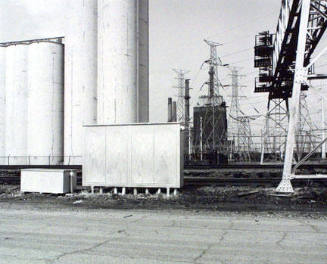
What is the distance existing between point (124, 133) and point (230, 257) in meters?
10.6

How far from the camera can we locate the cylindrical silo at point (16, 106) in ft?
126

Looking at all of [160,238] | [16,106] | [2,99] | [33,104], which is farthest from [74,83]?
[160,238]

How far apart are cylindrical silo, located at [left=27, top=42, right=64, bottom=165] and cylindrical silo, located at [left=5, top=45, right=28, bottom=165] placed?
1.23 m

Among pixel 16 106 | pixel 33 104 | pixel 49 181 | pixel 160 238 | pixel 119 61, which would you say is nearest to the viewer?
pixel 160 238

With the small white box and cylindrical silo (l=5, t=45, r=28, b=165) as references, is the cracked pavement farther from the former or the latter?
cylindrical silo (l=5, t=45, r=28, b=165)

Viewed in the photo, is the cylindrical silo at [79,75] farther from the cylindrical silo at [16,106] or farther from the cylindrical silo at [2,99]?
the cylindrical silo at [2,99]

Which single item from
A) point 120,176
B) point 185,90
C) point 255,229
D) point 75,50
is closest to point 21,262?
point 255,229

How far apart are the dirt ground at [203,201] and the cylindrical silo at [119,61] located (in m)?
12.5

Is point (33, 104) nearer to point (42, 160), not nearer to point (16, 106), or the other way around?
point (16, 106)

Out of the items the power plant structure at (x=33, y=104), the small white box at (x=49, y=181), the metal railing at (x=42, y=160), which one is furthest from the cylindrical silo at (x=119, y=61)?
the small white box at (x=49, y=181)

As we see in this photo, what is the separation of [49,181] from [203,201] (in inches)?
267

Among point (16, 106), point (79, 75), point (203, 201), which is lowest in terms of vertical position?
point (203, 201)

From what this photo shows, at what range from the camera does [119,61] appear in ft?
96.9

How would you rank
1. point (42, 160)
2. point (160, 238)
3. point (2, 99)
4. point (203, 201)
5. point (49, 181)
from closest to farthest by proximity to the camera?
1. point (160, 238)
2. point (203, 201)
3. point (49, 181)
4. point (42, 160)
5. point (2, 99)
